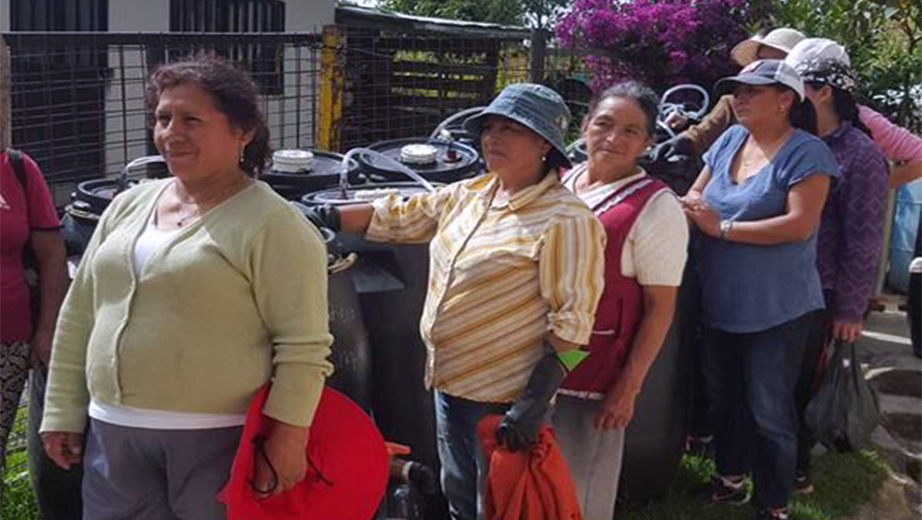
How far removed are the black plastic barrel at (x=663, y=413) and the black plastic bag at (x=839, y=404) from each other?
1.59 feet

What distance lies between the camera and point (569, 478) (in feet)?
8.54

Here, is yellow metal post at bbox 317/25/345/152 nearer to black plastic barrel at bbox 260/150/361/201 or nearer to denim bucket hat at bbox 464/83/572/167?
black plastic barrel at bbox 260/150/361/201

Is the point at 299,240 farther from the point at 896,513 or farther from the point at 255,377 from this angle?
the point at 896,513

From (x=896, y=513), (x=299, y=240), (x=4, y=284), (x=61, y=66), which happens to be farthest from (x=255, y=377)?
(x=61, y=66)

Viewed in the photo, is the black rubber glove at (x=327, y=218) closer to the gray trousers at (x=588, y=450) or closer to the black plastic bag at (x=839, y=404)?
the gray trousers at (x=588, y=450)

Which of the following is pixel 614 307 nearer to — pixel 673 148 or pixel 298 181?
pixel 298 181

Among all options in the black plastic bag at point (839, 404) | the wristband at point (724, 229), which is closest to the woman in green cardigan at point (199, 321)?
the wristband at point (724, 229)

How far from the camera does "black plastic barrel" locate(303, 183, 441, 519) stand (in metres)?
3.16

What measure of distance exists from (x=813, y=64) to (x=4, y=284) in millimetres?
2730

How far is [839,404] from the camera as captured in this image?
12.3 ft

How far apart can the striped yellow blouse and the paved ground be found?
2.19 m

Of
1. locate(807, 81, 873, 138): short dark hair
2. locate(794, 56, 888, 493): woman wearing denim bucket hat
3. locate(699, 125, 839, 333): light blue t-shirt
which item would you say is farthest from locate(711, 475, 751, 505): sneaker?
locate(807, 81, 873, 138): short dark hair

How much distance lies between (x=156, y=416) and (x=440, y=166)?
6.92ft

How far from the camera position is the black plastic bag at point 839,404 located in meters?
3.76
